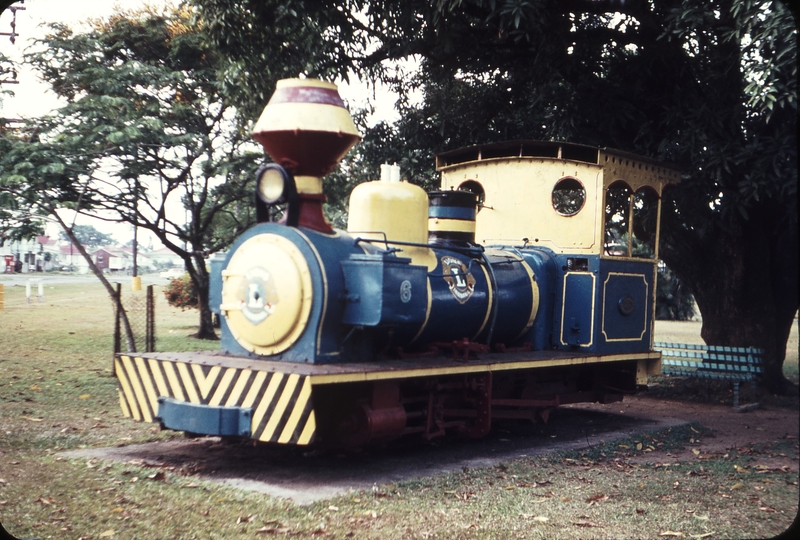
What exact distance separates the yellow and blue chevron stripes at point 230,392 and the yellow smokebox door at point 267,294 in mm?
472

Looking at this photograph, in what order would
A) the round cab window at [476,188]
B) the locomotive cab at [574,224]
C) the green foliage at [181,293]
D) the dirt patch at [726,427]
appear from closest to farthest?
the dirt patch at [726,427] → the locomotive cab at [574,224] → the round cab window at [476,188] → the green foliage at [181,293]

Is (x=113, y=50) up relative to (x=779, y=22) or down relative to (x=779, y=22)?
up

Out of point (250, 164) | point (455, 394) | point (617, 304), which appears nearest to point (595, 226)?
point (617, 304)

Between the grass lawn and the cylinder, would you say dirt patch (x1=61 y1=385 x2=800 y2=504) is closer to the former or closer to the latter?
the grass lawn

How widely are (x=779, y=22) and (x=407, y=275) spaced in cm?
401

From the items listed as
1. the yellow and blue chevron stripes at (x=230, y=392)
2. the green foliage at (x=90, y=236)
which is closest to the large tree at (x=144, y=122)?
the green foliage at (x=90, y=236)

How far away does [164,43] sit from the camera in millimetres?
11898

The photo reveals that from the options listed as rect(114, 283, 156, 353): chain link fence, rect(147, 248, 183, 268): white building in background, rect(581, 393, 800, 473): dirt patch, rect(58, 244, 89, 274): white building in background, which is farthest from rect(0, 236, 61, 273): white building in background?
rect(581, 393, 800, 473): dirt patch

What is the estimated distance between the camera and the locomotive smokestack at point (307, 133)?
19.8ft

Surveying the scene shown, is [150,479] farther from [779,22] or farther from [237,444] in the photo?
[779,22]

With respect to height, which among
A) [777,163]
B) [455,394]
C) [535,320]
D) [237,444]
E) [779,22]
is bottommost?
[237,444]

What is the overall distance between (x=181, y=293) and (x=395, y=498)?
13600 mm

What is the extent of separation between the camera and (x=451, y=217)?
7645mm

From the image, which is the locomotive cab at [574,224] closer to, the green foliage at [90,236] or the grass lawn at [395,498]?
the grass lawn at [395,498]
